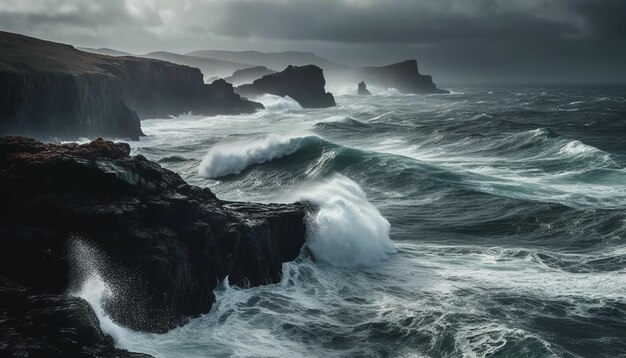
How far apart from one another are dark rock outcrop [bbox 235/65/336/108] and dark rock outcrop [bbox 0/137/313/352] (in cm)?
11974

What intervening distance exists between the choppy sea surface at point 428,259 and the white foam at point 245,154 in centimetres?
12

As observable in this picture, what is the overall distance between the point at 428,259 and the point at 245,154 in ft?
77.7

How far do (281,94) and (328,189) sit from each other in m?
110

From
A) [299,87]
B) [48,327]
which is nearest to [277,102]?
[299,87]

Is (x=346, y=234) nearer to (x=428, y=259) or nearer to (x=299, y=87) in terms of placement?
(x=428, y=259)

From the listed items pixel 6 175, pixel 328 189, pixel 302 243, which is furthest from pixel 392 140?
pixel 6 175

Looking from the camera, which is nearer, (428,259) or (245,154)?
(428,259)

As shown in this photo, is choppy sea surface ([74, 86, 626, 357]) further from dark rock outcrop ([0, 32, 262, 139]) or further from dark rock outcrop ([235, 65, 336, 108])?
dark rock outcrop ([235, 65, 336, 108])

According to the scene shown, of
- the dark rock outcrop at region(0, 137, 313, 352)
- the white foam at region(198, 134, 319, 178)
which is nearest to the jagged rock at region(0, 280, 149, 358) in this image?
the dark rock outcrop at region(0, 137, 313, 352)

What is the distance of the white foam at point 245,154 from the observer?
43531mm

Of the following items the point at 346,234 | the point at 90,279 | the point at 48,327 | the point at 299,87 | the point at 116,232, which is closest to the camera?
the point at 48,327

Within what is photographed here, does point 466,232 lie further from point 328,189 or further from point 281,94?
point 281,94

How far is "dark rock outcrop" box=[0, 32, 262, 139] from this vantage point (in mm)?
55344

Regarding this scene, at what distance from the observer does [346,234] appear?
25.2 meters
